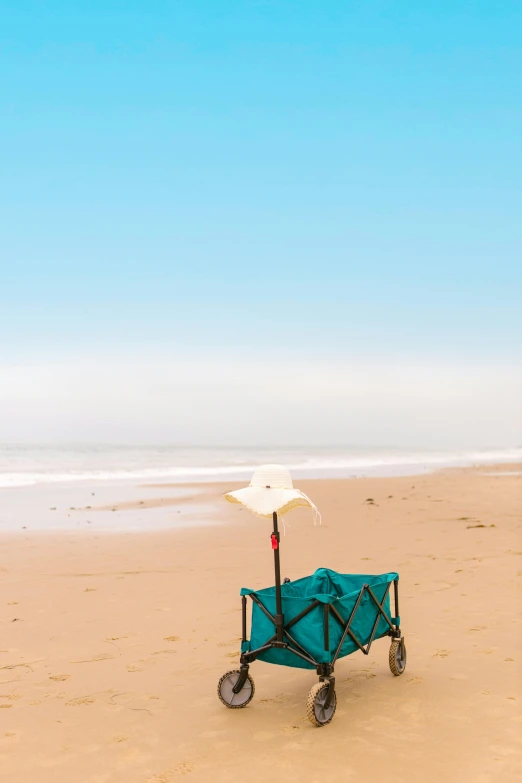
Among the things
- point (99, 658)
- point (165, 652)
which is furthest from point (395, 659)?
point (99, 658)

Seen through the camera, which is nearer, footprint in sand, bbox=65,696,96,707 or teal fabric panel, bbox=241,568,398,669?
teal fabric panel, bbox=241,568,398,669

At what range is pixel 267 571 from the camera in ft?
31.5

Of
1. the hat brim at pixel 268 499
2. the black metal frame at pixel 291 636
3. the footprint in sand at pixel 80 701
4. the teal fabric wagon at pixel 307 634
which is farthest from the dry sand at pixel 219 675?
the hat brim at pixel 268 499

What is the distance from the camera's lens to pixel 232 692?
4.99m

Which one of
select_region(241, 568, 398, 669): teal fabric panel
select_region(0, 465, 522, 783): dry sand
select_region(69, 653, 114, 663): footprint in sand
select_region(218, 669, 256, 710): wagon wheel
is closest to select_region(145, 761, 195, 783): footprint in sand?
select_region(0, 465, 522, 783): dry sand

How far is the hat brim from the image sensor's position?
15.5 feet

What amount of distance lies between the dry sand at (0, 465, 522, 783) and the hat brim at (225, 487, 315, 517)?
56.4 inches

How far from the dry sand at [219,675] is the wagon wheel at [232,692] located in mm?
58

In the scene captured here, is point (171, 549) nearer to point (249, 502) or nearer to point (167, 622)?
point (167, 622)

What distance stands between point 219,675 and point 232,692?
68cm

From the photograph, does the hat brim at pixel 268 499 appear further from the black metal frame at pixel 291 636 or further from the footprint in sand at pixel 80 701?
the footprint in sand at pixel 80 701

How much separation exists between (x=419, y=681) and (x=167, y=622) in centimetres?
277

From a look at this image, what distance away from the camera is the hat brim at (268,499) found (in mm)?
4738

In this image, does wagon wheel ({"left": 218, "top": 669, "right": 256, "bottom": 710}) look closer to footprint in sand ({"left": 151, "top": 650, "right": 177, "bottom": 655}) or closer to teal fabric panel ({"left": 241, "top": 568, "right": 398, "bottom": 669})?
teal fabric panel ({"left": 241, "top": 568, "right": 398, "bottom": 669})
